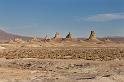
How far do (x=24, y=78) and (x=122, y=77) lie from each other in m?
5.91

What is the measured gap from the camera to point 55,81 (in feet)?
67.4

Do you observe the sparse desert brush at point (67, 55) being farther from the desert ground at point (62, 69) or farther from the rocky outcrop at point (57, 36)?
the rocky outcrop at point (57, 36)

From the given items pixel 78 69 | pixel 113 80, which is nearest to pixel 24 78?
pixel 113 80

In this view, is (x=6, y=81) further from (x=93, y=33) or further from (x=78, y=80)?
(x=93, y=33)

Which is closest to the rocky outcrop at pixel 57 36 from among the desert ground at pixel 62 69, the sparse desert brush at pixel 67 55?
the sparse desert brush at pixel 67 55

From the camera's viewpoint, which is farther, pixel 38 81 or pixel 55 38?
pixel 55 38

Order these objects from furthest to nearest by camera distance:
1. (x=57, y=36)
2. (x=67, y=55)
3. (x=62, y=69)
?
1. (x=57, y=36)
2. (x=67, y=55)
3. (x=62, y=69)

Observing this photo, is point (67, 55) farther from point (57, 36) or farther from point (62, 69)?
point (57, 36)

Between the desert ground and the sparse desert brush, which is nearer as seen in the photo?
the desert ground

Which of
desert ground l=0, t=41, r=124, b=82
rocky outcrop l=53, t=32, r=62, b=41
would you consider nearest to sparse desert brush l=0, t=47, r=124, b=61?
desert ground l=0, t=41, r=124, b=82

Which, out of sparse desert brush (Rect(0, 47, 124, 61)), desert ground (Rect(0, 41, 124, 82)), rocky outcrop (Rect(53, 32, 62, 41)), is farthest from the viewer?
rocky outcrop (Rect(53, 32, 62, 41))

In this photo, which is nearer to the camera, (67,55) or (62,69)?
(62,69)

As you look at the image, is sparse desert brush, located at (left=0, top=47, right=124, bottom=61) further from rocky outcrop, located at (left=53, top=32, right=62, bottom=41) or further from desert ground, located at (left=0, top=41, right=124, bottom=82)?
rocky outcrop, located at (left=53, top=32, right=62, bottom=41)

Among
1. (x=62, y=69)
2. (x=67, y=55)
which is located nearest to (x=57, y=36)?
(x=67, y=55)
